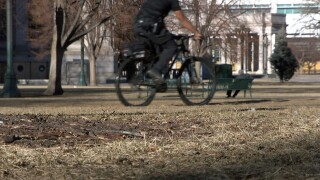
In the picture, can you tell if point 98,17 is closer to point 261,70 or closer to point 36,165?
point 36,165

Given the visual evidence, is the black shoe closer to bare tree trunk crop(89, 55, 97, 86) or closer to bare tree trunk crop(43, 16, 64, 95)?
bare tree trunk crop(43, 16, 64, 95)

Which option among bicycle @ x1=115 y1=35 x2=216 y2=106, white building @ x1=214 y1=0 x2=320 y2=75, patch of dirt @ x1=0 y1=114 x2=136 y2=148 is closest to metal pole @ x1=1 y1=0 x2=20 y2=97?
bicycle @ x1=115 y1=35 x2=216 y2=106

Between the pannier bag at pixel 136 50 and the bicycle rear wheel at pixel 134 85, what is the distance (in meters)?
0.11

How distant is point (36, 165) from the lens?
5.20m

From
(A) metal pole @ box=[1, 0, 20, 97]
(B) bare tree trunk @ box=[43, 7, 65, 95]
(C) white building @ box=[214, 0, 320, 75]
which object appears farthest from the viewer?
(C) white building @ box=[214, 0, 320, 75]

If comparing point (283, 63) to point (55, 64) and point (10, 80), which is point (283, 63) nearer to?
point (55, 64)

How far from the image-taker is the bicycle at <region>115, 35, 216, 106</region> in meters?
10.5

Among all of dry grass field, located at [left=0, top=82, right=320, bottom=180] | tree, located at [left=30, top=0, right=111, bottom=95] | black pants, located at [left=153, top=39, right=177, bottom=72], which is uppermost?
tree, located at [left=30, top=0, right=111, bottom=95]

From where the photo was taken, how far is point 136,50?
10.4 m

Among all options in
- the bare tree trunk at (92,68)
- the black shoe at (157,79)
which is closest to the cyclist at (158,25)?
the black shoe at (157,79)

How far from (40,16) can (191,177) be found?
129ft

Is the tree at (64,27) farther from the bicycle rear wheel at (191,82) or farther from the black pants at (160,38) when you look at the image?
the black pants at (160,38)

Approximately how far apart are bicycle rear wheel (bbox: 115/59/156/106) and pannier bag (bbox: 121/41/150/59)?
11cm

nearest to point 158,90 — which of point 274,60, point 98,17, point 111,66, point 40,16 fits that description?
point 98,17
